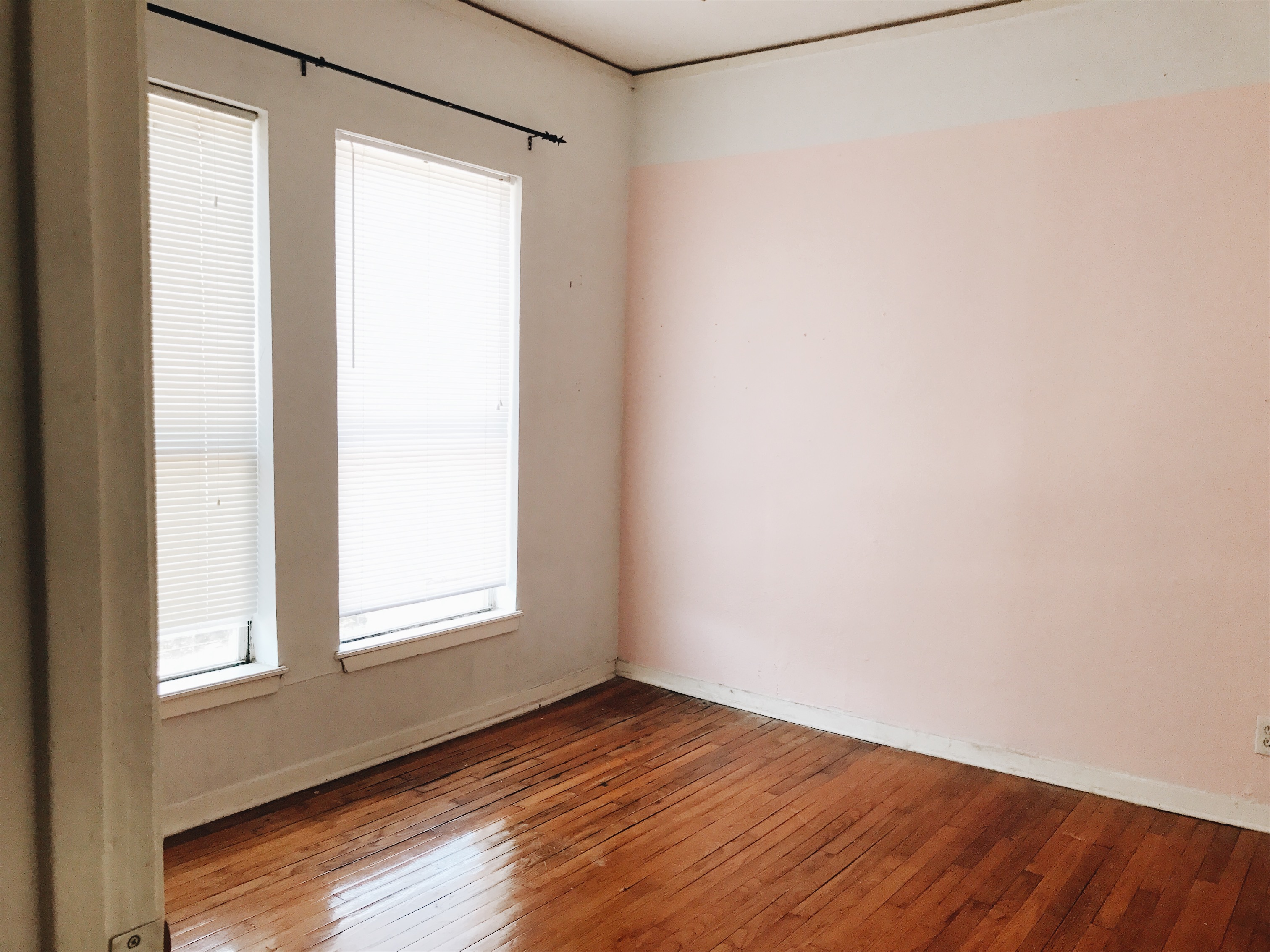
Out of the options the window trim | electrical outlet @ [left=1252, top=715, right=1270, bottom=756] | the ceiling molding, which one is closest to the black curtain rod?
the window trim

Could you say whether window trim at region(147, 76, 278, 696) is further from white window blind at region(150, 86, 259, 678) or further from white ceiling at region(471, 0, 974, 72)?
white ceiling at region(471, 0, 974, 72)

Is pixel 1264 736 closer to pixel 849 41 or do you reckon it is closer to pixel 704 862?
pixel 704 862

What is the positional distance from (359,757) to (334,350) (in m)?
1.49

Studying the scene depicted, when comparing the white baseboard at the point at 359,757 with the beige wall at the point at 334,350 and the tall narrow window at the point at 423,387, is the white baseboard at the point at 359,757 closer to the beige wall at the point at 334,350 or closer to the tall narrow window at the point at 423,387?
the beige wall at the point at 334,350

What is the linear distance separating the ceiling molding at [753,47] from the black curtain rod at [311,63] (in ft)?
1.28

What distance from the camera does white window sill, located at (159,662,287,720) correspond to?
2809 mm

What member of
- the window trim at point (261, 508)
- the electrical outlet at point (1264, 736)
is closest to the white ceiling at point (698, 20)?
the window trim at point (261, 508)

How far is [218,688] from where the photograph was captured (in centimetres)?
293

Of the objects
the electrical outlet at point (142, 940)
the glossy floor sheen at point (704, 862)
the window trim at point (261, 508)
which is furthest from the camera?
the window trim at point (261, 508)

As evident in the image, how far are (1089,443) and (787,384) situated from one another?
123 cm

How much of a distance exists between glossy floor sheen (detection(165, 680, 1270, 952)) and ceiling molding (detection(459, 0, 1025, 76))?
2.88 metres

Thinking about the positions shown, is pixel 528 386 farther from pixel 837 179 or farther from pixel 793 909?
pixel 793 909

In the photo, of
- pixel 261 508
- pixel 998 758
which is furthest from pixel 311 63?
pixel 998 758

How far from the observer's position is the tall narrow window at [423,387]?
3.35 m
